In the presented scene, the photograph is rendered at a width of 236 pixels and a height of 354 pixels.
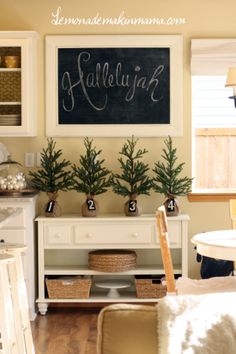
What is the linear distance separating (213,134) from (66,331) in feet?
6.37

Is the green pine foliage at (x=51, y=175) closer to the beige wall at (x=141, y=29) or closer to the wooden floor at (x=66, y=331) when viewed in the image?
the beige wall at (x=141, y=29)

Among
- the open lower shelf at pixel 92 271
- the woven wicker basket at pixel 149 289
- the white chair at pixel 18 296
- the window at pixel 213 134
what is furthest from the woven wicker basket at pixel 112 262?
the white chair at pixel 18 296

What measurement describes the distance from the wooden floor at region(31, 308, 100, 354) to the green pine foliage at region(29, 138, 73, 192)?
3.10 feet

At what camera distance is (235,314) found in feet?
5.49

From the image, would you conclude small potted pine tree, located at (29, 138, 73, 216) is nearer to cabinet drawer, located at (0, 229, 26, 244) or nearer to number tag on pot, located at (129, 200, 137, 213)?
cabinet drawer, located at (0, 229, 26, 244)

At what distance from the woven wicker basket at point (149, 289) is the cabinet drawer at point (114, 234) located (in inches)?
11.4

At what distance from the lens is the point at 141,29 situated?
16.4 feet

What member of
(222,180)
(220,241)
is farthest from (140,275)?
(220,241)

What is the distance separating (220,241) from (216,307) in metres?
1.92

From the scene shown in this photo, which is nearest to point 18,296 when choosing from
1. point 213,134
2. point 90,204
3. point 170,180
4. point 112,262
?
point 112,262

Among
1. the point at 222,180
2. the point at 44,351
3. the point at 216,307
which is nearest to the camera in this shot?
the point at 216,307

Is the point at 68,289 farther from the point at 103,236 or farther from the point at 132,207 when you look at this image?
the point at 132,207

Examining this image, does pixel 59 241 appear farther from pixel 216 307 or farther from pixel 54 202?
pixel 216 307

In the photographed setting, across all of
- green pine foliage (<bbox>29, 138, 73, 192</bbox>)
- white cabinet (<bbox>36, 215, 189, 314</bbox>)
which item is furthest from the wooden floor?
green pine foliage (<bbox>29, 138, 73, 192</bbox>)
